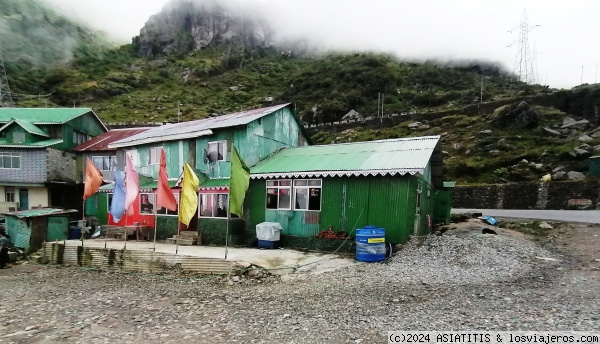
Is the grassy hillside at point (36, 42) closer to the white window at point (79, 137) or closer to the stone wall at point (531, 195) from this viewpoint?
the white window at point (79, 137)

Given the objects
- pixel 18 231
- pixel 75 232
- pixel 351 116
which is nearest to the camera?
pixel 18 231

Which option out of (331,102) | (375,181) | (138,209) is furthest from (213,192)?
(331,102)

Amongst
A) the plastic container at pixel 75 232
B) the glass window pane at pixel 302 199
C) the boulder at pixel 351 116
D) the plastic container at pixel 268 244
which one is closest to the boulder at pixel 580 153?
the glass window pane at pixel 302 199

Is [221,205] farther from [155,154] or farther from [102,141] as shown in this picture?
[102,141]

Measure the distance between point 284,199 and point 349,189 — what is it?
3309mm

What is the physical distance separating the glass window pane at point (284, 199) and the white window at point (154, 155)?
33.5ft

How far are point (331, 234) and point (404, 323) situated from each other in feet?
24.9

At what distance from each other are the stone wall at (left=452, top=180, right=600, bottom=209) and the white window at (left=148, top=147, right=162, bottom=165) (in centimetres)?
2511

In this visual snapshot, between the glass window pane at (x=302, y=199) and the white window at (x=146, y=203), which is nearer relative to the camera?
the glass window pane at (x=302, y=199)

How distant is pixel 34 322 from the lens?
9023 millimetres

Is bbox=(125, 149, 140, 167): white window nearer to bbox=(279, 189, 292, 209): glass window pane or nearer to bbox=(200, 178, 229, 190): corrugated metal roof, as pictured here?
bbox=(200, 178, 229, 190): corrugated metal roof

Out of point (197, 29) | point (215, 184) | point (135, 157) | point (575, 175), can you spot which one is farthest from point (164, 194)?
point (197, 29)

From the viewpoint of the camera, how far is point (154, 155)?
2245 cm

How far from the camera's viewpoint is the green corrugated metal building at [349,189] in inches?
537
